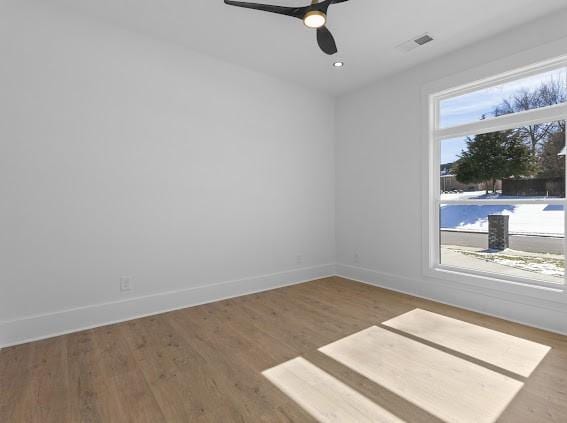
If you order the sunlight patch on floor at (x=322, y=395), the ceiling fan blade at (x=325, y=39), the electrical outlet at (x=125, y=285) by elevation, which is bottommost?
the sunlight patch on floor at (x=322, y=395)

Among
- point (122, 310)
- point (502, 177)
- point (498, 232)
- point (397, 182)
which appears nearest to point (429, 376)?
point (498, 232)

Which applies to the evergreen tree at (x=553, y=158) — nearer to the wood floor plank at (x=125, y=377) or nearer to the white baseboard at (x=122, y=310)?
the white baseboard at (x=122, y=310)

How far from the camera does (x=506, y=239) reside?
3104mm

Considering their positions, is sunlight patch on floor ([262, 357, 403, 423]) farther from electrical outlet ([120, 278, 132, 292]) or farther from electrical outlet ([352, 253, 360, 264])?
electrical outlet ([352, 253, 360, 264])

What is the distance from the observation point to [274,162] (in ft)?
13.3

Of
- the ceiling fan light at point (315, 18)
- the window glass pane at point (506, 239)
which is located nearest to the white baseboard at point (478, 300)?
the window glass pane at point (506, 239)

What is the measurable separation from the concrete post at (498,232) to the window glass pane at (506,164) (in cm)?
23

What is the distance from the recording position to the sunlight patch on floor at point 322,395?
1.61m

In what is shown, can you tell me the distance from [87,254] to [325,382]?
2356 millimetres

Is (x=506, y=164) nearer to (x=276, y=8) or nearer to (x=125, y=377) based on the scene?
(x=276, y=8)

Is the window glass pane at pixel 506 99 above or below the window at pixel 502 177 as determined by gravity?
above

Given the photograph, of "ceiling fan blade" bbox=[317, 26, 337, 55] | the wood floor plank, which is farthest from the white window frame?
the wood floor plank

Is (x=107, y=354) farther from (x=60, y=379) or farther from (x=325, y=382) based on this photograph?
(x=325, y=382)

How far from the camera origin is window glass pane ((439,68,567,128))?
275cm
